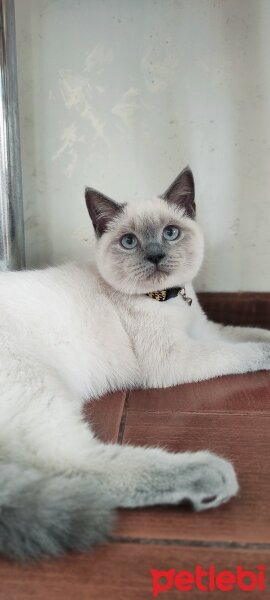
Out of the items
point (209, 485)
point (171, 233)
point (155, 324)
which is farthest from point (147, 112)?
point (209, 485)

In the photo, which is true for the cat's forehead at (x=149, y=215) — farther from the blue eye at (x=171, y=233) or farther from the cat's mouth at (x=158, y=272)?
the cat's mouth at (x=158, y=272)

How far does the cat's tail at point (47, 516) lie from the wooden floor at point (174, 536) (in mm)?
38

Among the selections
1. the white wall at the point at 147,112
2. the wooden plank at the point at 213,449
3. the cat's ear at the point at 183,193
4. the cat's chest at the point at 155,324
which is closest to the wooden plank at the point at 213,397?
the wooden plank at the point at 213,449

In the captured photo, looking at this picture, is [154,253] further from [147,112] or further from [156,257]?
[147,112]

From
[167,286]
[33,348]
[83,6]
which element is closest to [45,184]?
[83,6]

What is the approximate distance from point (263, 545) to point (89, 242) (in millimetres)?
1444

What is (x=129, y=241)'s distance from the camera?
153cm

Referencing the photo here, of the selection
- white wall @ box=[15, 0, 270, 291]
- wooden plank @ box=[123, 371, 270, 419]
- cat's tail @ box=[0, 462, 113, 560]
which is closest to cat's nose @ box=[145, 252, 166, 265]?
wooden plank @ box=[123, 371, 270, 419]

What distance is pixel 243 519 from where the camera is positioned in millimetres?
896

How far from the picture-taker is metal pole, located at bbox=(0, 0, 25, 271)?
172cm

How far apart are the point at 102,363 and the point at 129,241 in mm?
381

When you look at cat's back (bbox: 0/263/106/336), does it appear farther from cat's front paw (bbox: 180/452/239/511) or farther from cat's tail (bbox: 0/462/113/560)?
cat's front paw (bbox: 180/452/239/511)

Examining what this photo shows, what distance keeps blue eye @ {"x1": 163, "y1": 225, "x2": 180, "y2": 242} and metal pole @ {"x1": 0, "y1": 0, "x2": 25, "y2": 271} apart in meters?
0.64

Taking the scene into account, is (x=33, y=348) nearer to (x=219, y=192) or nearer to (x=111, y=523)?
(x=111, y=523)
